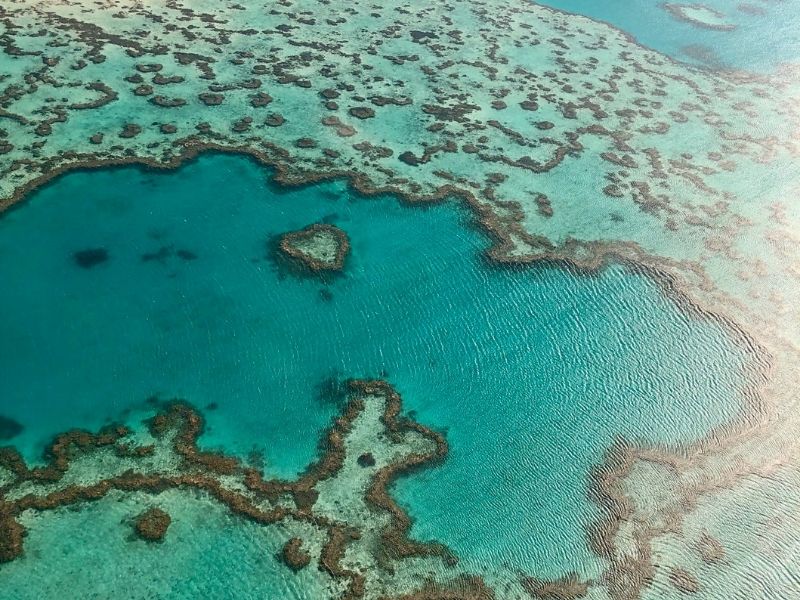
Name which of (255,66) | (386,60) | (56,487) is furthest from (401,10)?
(56,487)

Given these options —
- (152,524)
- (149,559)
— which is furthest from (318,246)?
(149,559)

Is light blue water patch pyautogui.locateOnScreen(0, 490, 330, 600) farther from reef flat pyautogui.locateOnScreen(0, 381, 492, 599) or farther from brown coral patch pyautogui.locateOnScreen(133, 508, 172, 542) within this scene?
reef flat pyautogui.locateOnScreen(0, 381, 492, 599)

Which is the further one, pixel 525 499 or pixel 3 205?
pixel 3 205

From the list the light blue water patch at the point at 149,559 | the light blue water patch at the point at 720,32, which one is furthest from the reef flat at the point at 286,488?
the light blue water patch at the point at 720,32

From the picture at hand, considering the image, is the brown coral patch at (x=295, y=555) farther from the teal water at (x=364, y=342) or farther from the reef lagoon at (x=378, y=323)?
the teal water at (x=364, y=342)

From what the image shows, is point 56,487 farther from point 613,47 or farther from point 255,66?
point 613,47

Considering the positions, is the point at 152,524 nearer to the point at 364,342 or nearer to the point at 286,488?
the point at 286,488
